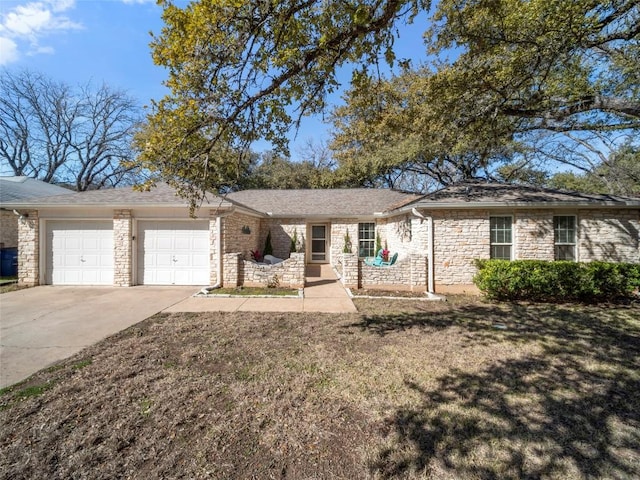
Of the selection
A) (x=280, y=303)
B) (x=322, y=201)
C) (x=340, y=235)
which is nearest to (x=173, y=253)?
(x=280, y=303)

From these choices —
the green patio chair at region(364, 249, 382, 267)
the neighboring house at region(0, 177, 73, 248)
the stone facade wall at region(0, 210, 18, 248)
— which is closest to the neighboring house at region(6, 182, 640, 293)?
the green patio chair at region(364, 249, 382, 267)

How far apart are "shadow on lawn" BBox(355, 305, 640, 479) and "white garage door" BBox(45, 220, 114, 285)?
35.0 ft

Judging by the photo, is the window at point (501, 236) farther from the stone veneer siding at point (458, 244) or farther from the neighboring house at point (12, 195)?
the neighboring house at point (12, 195)

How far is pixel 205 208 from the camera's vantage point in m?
9.17

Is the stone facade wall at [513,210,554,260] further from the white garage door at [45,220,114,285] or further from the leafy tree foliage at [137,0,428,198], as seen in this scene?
the white garage door at [45,220,114,285]

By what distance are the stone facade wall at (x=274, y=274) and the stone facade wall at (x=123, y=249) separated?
12.6 ft

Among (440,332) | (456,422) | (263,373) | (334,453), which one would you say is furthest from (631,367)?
(263,373)

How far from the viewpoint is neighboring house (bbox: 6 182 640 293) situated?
8.72 meters

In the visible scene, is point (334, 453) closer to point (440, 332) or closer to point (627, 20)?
point (440, 332)

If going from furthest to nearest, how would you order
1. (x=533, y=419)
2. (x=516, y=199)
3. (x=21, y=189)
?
(x=21, y=189) → (x=516, y=199) → (x=533, y=419)

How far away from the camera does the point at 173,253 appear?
376 inches

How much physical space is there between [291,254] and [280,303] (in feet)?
8.04

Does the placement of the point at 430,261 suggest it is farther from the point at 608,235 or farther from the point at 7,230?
the point at 7,230

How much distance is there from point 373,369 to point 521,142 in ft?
65.7
